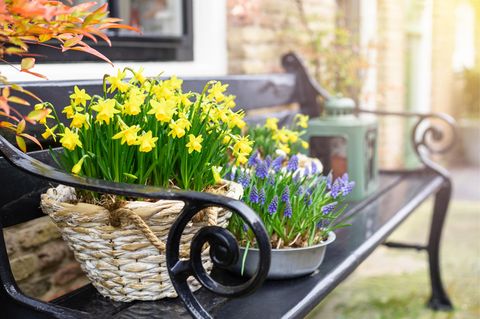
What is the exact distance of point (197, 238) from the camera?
1.08 metres

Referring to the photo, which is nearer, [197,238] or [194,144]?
[197,238]

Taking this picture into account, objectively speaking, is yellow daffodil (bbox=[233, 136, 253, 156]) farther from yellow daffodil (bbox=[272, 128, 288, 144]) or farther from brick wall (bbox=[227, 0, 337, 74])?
brick wall (bbox=[227, 0, 337, 74])

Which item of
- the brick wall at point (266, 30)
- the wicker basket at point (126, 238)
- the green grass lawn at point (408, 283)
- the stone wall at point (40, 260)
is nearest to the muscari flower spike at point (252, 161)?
the wicker basket at point (126, 238)

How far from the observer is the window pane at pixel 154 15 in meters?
2.66

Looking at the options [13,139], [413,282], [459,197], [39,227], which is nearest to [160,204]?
[13,139]

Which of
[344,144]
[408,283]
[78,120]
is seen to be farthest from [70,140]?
[408,283]

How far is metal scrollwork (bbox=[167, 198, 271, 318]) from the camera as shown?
1.03 metres

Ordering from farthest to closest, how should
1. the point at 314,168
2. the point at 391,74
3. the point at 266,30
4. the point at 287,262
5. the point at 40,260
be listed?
the point at 391,74 → the point at 266,30 → the point at 40,260 → the point at 314,168 → the point at 287,262

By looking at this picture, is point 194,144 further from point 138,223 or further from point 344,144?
point 344,144

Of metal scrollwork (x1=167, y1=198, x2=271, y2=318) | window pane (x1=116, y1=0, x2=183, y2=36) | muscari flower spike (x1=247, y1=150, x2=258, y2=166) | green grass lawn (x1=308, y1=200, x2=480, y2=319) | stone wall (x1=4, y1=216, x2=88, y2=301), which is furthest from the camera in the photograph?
green grass lawn (x1=308, y1=200, x2=480, y2=319)

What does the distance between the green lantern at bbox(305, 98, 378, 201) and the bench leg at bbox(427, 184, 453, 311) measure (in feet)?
1.80

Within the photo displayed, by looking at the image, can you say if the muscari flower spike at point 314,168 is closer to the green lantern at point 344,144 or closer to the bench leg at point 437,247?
the green lantern at point 344,144

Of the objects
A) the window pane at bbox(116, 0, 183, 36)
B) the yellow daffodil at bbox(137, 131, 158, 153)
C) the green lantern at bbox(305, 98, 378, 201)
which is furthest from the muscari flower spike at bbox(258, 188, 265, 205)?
the window pane at bbox(116, 0, 183, 36)

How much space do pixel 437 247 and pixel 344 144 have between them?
0.94 metres
